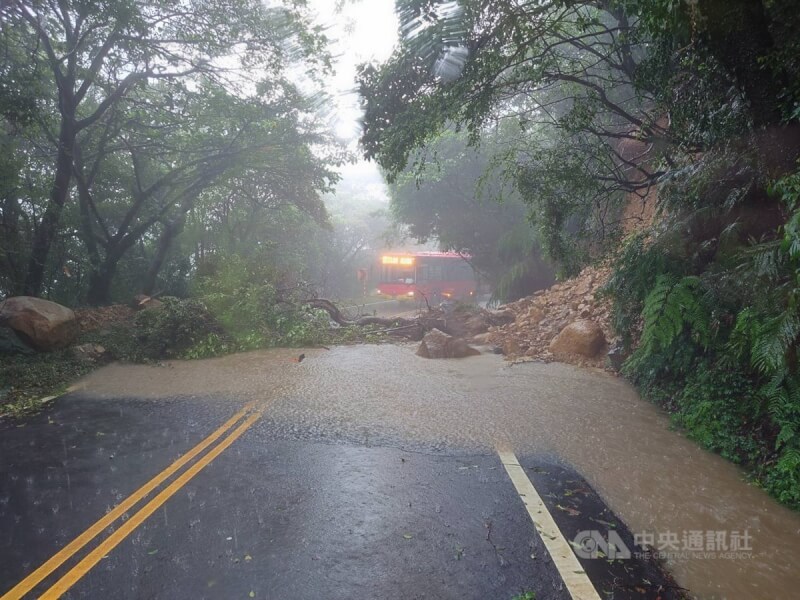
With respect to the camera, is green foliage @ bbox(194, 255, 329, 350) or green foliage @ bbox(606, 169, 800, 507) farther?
green foliage @ bbox(194, 255, 329, 350)

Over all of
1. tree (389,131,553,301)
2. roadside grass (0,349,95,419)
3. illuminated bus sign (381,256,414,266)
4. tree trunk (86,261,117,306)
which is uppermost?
tree (389,131,553,301)

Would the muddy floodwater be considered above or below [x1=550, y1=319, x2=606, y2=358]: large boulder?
below

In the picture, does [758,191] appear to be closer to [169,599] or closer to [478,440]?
[478,440]

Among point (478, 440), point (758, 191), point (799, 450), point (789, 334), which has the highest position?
point (758, 191)

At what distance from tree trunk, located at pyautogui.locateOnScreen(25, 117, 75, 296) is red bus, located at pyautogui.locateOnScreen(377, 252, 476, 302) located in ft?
55.3

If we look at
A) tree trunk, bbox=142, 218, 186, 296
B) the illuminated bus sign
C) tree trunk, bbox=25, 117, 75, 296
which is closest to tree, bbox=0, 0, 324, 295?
tree trunk, bbox=25, 117, 75, 296

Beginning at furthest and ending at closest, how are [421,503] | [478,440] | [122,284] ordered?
[122,284] → [478,440] → [421,503]

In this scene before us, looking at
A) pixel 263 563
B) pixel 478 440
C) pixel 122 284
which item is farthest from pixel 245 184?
pixel 263 563

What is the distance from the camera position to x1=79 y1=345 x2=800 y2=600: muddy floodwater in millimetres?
3230

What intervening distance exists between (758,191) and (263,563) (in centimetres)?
687

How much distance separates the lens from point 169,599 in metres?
2.51
